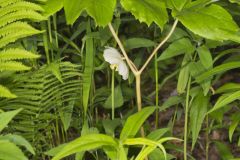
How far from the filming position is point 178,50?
1274mm

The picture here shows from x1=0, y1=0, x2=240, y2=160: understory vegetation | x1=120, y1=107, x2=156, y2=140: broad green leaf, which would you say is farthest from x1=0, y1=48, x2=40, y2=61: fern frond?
x1=120, y1=107, x2=156, y2=140: broad green leaf

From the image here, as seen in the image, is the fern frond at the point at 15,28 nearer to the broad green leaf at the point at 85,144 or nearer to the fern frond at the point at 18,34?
the fern frond at the point at 18,34

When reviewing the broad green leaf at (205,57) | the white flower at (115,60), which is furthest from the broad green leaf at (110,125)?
the broad green leaf at (205,57)

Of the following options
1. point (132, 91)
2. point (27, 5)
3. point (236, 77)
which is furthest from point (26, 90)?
point (236, 77)

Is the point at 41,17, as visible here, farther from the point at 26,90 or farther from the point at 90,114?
the point at 90,114

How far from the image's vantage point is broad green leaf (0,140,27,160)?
0.82 meters

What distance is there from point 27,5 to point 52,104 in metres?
0.38

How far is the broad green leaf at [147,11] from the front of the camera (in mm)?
896

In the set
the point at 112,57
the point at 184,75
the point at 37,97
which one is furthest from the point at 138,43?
the point at 37,97

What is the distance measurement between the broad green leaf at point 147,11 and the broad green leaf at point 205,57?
39 centimetres

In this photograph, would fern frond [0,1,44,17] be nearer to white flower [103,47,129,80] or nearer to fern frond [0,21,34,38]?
fern frond [0,21,34,38]

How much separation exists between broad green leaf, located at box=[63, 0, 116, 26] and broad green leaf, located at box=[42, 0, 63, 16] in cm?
4

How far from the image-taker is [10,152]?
2.69 ft

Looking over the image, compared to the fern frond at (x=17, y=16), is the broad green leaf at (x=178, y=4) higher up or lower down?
lower down
